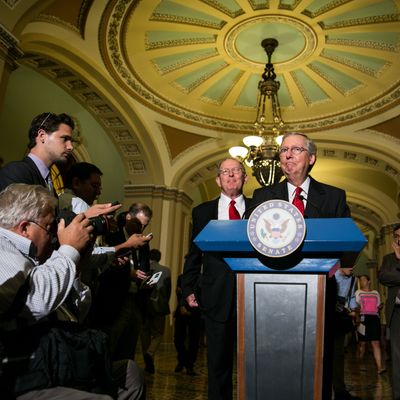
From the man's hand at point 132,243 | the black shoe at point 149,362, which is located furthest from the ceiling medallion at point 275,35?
the man's hand at point 132,243

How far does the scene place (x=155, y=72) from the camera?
7656 millimetres

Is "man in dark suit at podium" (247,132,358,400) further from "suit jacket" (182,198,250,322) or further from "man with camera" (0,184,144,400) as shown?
"man with camera" (0,184,144,400)

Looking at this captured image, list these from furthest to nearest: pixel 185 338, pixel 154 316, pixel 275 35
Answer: pixel 275 35 < pixel 185 338 < pixel 154 316

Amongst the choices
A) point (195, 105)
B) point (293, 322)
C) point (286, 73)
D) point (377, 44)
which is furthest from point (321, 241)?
point (195, 105)

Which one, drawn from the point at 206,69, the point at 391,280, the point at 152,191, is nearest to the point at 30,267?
the point at 391,280

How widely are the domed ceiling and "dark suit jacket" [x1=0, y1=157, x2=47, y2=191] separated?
14.9 ft

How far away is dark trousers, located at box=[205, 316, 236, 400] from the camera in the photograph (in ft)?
7.05

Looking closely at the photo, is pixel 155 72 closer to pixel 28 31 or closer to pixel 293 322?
pixel 28 31

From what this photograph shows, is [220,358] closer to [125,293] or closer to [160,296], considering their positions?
[125,293]

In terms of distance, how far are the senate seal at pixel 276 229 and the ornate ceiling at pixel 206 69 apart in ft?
13.0

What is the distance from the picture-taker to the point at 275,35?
22.2 ft

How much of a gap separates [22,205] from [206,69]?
6916 millimetres

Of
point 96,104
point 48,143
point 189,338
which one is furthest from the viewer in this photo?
point 96,104

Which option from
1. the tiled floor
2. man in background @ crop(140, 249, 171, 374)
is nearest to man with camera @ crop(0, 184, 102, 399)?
the tiled floor
